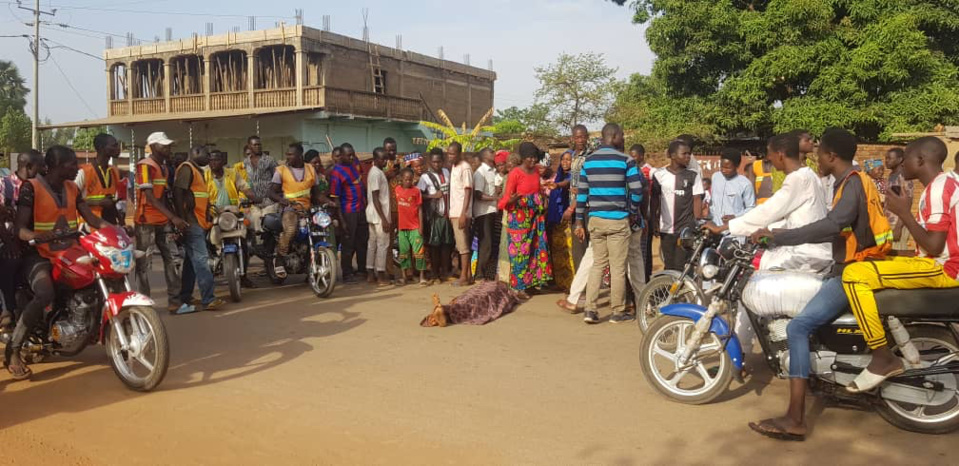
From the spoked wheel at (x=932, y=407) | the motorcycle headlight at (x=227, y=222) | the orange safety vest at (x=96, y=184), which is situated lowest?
the spoked wheel at (x=932, y=407)

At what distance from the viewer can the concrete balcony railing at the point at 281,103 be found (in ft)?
91.7

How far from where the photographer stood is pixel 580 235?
7.38 meters

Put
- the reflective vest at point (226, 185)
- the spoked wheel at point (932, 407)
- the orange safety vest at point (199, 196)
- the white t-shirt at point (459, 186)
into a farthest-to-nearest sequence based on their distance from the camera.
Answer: the white t-shirt at point (459, 186) < the reflective vest at point (226, 185) < the orange safety vest at point (199, 196) < the spoked wheel at point (932, 407)

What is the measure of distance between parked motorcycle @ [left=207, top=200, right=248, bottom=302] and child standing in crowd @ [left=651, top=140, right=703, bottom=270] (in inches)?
191

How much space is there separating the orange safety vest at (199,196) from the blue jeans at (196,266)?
0.31ft

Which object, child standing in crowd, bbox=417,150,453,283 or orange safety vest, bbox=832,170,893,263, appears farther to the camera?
child standing in crowd, bbox=417,150,453,283

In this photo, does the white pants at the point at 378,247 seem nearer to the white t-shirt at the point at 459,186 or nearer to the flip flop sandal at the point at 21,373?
the white t-shirt at the point at 459,186

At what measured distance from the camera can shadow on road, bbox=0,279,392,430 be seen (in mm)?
4961

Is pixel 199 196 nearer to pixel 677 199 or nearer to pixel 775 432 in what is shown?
pixel 677 199

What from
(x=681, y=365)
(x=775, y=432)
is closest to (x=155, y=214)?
(x=681, y=365)

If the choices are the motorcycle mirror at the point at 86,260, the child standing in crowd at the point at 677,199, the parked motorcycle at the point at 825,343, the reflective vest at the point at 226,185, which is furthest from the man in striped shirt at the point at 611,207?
the reflective vest at the point at 226,185

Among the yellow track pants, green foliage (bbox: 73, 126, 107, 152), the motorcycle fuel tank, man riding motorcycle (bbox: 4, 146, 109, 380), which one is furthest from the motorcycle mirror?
green foliage (bbox: 73, 126, 107, 152)

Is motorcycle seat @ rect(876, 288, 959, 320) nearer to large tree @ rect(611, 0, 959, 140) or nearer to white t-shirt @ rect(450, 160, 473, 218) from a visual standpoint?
white t-shirt @ rect(450, 160, 473, 218)

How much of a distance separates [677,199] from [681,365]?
122 inches
